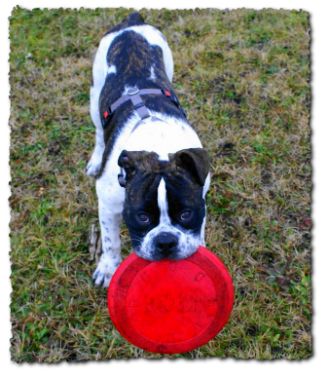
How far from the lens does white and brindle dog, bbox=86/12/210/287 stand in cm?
333

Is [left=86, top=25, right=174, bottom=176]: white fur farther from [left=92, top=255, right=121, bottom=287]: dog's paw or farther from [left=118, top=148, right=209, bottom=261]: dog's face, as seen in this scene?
[left=118, top=148, right=209, bottom=261]: dog's face

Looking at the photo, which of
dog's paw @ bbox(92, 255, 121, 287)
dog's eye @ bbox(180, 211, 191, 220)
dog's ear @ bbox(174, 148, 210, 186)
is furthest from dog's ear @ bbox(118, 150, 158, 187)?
dog's paw @ bbox(92, 255, 121, 287)

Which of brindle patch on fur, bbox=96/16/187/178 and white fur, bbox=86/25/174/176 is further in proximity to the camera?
white fur, bbox=86/25/174/176

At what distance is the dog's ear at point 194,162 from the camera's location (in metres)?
3.31

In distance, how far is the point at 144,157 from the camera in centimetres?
345

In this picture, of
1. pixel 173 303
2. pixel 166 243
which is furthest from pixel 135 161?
pixel 173 303

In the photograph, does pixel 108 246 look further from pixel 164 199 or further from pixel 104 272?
pixel 164 199

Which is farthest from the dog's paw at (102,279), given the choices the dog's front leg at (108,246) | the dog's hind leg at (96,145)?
the dog's hind leg at (96,145)

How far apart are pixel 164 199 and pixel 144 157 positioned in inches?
16.7

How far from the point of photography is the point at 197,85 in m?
6.80

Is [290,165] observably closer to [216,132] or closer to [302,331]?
[216,132]

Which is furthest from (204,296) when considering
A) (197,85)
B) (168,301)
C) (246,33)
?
(246,33)

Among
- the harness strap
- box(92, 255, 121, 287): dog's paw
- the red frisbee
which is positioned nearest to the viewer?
the red frisbee

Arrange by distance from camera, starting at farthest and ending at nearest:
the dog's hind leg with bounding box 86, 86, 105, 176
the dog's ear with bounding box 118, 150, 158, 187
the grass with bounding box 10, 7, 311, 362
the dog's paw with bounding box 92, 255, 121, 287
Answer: the dog's hind leg with bounding box 86, 86, 105, 176, the dog's paw with bounding box 92, 255, 121, 287, the grass with bounding box 10, 7, 311, 362, the dog's ear with bounding box 118, 150, 158, 187
